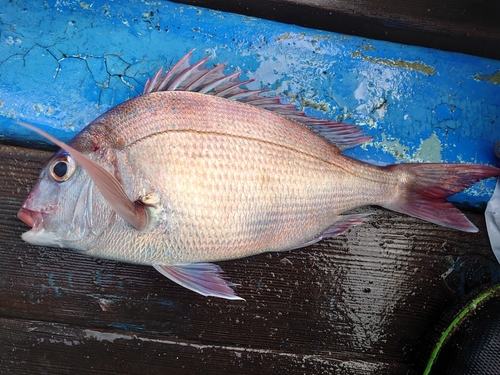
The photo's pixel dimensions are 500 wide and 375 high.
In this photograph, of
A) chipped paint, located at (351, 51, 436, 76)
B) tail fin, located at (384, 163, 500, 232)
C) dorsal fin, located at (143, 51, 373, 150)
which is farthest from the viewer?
chipped paint, located at (351, 51, 436, 76)

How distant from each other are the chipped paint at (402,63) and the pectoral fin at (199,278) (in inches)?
49.3

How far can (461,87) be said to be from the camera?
74.5 inches

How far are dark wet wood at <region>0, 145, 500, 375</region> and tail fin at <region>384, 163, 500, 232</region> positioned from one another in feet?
0.65

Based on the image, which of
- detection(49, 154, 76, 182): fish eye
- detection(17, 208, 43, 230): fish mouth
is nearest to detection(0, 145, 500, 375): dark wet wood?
detection(17, 208, 43, 230): fish mouth

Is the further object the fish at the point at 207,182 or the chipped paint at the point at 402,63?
the chipped paint at the point at 402,63

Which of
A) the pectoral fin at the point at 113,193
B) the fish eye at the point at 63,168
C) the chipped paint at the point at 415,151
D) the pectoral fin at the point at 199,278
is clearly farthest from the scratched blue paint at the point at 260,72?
the pectoral fin at the point at 199,278

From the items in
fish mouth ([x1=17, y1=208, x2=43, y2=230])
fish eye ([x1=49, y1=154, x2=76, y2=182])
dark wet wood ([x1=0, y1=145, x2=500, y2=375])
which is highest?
fish eye ([x1=49, y1=154, x2=76, y2=182])

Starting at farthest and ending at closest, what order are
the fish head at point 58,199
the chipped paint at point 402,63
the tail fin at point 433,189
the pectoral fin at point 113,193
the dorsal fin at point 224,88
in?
the chipped paint at point 402,63 → the tail fin at point 433,189 → the dorsal fin at point 224,88 → the fish head at point 58,199 → the pectoral fin at point 113,193

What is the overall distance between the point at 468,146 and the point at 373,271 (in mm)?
762

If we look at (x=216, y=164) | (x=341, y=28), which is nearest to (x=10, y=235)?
(x=216, y=164)

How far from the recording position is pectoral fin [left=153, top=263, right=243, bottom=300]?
149 centimetres

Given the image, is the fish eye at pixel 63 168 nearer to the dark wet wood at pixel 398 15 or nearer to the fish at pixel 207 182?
the fish at pixel 207 182

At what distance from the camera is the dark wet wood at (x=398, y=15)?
1833mm

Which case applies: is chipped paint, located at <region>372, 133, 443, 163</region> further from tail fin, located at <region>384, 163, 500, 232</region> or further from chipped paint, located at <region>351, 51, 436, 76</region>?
chipped paint, located at <region>351, 51, 436, 76</region>
